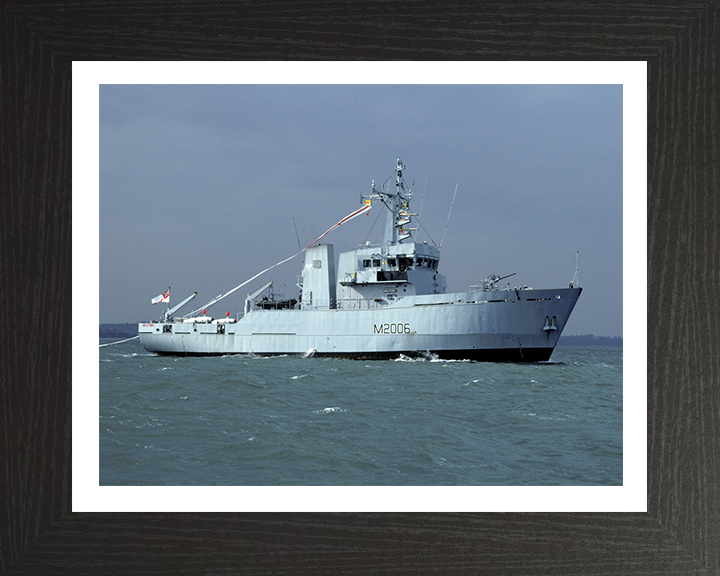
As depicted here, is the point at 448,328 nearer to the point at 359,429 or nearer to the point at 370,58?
the point at 359,429

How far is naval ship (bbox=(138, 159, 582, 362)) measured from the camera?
11266 millimetres

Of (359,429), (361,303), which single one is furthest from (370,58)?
(361,303)

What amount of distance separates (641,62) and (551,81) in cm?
Answer: 32

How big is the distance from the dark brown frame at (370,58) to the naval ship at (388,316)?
356 inches

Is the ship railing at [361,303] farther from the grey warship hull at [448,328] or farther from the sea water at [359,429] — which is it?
the sea water at [359,429]

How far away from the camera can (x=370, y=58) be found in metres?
2.20

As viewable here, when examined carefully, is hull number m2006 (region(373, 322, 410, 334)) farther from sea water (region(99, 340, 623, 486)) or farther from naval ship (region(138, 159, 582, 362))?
sea water (region(99, 340, 623, 486))

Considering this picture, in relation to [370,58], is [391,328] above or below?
below

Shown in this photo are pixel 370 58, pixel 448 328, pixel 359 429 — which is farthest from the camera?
pixel 448 328

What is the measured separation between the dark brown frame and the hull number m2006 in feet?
30.8

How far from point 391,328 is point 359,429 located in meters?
6.59

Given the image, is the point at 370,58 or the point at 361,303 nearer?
the point at 370,58

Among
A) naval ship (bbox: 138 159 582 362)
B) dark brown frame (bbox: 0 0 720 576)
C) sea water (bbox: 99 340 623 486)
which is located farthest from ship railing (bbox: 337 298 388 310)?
dark brown frame (bbox: 0 0 720 576)

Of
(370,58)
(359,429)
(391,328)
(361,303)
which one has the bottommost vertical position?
(359,429)
